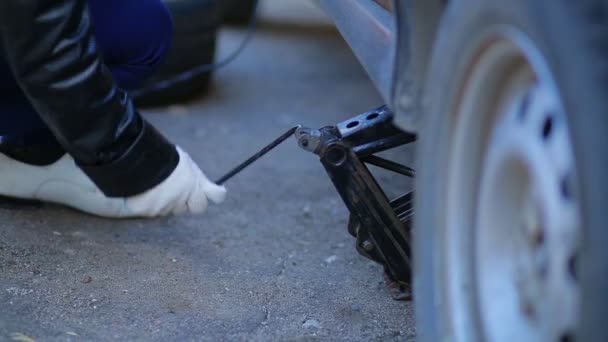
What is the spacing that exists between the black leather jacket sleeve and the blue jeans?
261mm

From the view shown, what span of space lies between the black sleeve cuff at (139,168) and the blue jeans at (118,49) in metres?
0.27

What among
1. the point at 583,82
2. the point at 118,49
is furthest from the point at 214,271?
the point at 583,82

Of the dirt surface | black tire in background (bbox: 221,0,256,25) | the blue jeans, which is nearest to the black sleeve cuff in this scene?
the dirt surface

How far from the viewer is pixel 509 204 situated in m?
→ 1.23

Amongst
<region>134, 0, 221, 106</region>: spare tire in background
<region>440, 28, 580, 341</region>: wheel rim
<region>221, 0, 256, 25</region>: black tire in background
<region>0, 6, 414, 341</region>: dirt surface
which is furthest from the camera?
<region>221, 0, 256, 25</region>: black tire in background

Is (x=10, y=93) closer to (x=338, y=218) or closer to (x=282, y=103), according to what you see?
(x=338, y=218)

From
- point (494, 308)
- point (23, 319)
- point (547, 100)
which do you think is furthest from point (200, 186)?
point (547, 100)

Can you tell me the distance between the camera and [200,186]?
2.11 m

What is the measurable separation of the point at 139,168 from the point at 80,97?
27 centimetres

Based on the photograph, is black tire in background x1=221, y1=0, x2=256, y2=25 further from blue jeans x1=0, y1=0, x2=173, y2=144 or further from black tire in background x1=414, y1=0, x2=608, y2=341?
black tire in background x1=414, y1=0, x2=608, y2=341

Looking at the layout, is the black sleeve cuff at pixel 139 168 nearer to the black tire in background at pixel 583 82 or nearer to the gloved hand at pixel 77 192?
the gloved hand at pixel 77 192

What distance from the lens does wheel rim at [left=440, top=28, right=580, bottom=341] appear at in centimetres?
104

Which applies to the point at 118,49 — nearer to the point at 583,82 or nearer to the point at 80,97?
the point at 80,97

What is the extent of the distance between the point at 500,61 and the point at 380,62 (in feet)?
1.36
